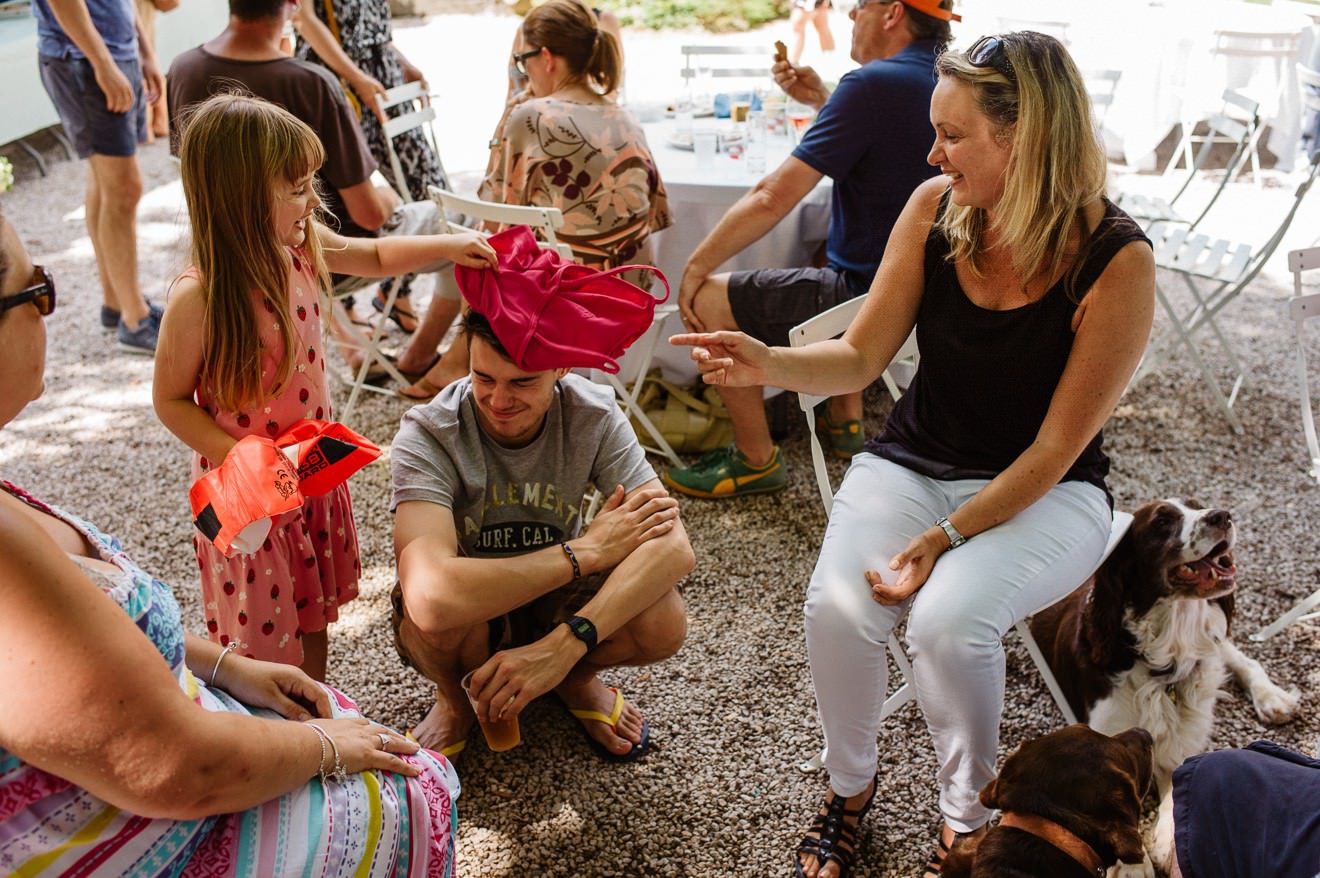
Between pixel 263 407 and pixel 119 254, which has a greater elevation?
pixel 263 407

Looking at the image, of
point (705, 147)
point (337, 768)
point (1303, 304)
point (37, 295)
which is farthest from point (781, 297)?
point (37, 295)

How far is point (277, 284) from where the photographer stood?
7.23 feet

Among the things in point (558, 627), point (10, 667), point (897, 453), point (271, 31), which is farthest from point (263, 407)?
point (271, 31)

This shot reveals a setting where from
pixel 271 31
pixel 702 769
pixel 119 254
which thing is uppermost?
pixel 271 31

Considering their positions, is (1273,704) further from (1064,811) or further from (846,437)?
(846,437)

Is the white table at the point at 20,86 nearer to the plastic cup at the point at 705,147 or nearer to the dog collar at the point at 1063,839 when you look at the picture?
the plastic cup at the point at 705,147

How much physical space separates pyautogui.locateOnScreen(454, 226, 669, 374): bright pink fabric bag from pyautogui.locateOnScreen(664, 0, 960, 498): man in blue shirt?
119cm

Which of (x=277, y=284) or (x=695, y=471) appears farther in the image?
(x=695, y=471)

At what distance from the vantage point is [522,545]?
2.48 m

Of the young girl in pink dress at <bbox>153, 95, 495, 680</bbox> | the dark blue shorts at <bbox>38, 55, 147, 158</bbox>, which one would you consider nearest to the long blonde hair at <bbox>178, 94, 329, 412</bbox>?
the young girl in pink dress at <bbox>153, 95, 495, 680</bbox>

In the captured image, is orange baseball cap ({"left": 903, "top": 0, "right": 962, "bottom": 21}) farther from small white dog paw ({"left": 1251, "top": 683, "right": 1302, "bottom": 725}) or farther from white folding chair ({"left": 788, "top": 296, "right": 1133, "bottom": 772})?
small white dog paw ({"left": 1251, "top": 683, "right": 1302, "bottom": 725})

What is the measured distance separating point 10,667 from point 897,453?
1.90m

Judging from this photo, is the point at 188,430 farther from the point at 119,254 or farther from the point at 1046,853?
the point at 119,254

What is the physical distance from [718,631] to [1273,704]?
4.72ft
